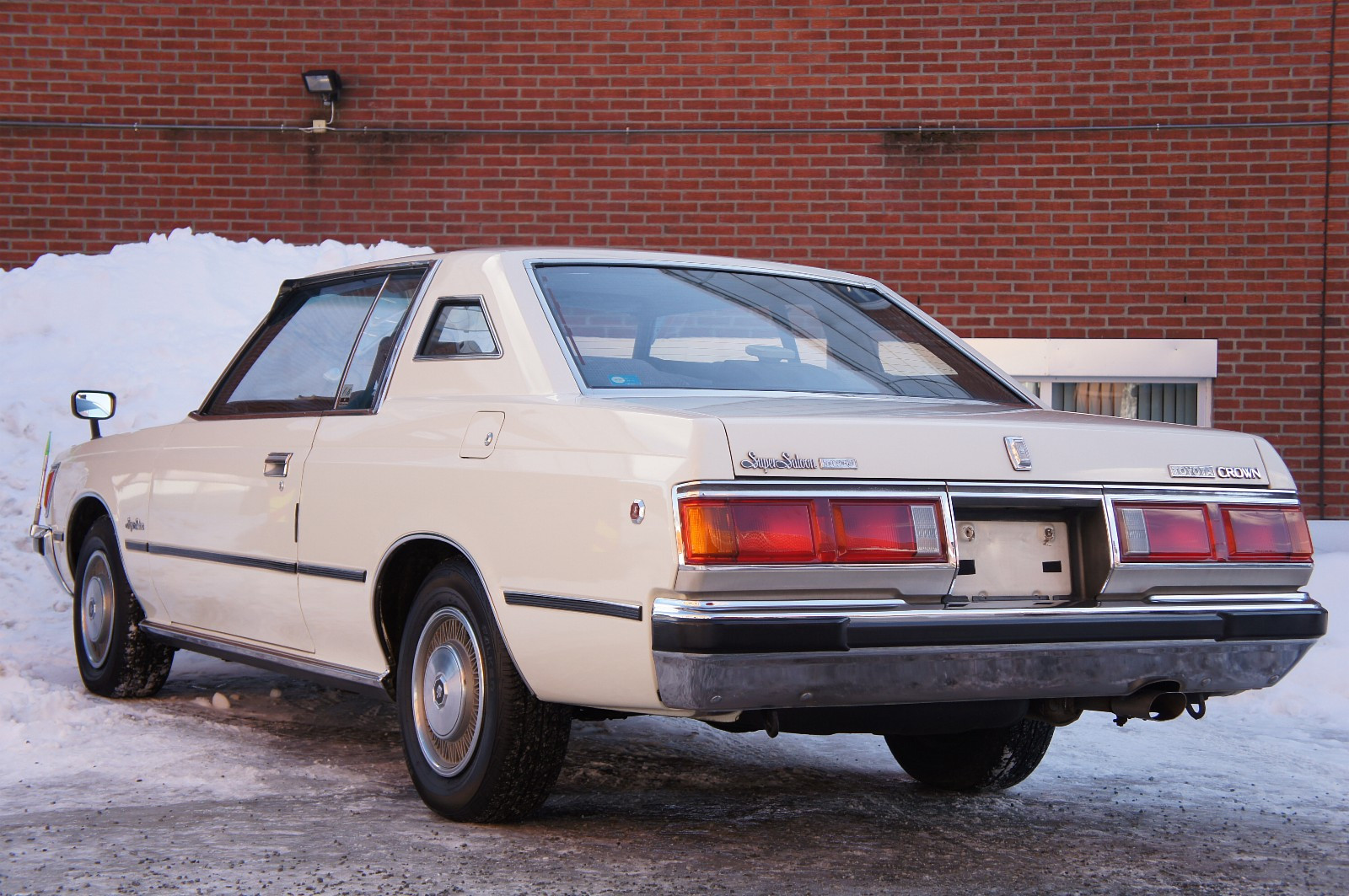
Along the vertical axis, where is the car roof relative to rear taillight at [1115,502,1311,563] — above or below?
above

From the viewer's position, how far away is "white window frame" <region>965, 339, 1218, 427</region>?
11.3m

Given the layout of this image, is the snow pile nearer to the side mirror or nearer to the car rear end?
the side mirror

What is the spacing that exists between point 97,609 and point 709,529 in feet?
13.2

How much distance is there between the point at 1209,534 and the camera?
3.97 m

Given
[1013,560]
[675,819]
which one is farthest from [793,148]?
[1013,560]

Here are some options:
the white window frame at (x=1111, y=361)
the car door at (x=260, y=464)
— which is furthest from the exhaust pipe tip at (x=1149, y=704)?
the white window frame at (x=1111, y=361)

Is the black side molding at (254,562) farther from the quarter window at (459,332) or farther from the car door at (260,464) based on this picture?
the quarter window at (459,332)

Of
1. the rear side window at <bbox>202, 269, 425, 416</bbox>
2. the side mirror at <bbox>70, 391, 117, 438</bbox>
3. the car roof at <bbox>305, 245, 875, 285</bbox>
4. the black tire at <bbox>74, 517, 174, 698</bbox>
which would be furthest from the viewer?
the side mirror at <bbox>70, 391, 117, 438</bbox>

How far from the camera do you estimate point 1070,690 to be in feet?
12.6

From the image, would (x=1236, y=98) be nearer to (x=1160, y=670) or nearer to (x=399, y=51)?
(x=399, y=51)

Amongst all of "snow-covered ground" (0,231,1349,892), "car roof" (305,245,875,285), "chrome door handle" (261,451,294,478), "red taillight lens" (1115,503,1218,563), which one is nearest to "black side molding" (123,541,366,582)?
"chrome door handle" (261,451,294,478)

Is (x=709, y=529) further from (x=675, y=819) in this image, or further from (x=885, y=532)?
(x=675, y=819)

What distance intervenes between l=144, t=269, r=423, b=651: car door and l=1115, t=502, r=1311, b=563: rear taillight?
2305 millimetres

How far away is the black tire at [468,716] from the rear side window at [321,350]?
32.8 inches
